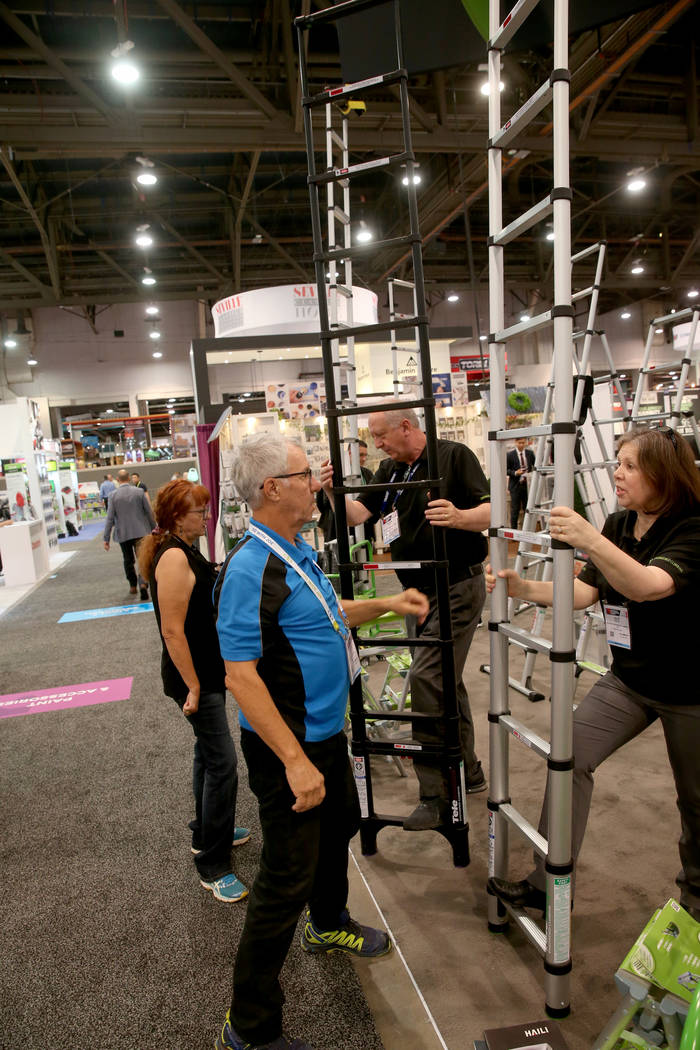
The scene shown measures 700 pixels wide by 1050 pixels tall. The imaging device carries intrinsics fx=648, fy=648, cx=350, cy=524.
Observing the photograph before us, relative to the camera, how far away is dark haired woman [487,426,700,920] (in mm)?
1813

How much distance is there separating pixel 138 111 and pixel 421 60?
24.4 ft

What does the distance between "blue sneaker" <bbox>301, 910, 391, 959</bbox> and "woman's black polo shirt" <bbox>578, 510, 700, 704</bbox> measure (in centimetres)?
114

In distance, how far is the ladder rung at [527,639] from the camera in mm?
1771

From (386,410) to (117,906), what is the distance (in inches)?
83.4

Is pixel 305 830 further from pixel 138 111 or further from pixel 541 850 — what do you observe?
pixel 138 111

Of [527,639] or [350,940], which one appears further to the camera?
[350,940]

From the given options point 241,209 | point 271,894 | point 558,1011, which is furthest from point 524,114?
point 241,209

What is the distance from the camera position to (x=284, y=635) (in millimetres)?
1639

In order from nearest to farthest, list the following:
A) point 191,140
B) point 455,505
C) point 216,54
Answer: point 455,505 → point 216,54 → point 191,140

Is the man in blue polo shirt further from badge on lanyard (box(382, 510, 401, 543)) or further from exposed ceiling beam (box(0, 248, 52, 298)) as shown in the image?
exposed ceiling beam (box(0, 248, 52, 298))

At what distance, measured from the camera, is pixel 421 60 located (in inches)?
91.0

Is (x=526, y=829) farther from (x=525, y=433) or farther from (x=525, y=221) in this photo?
(x=525, y=221)

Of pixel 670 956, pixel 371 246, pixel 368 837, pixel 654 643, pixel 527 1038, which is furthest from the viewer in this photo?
pixel 368 837

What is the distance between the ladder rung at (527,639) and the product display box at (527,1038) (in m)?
0.89
